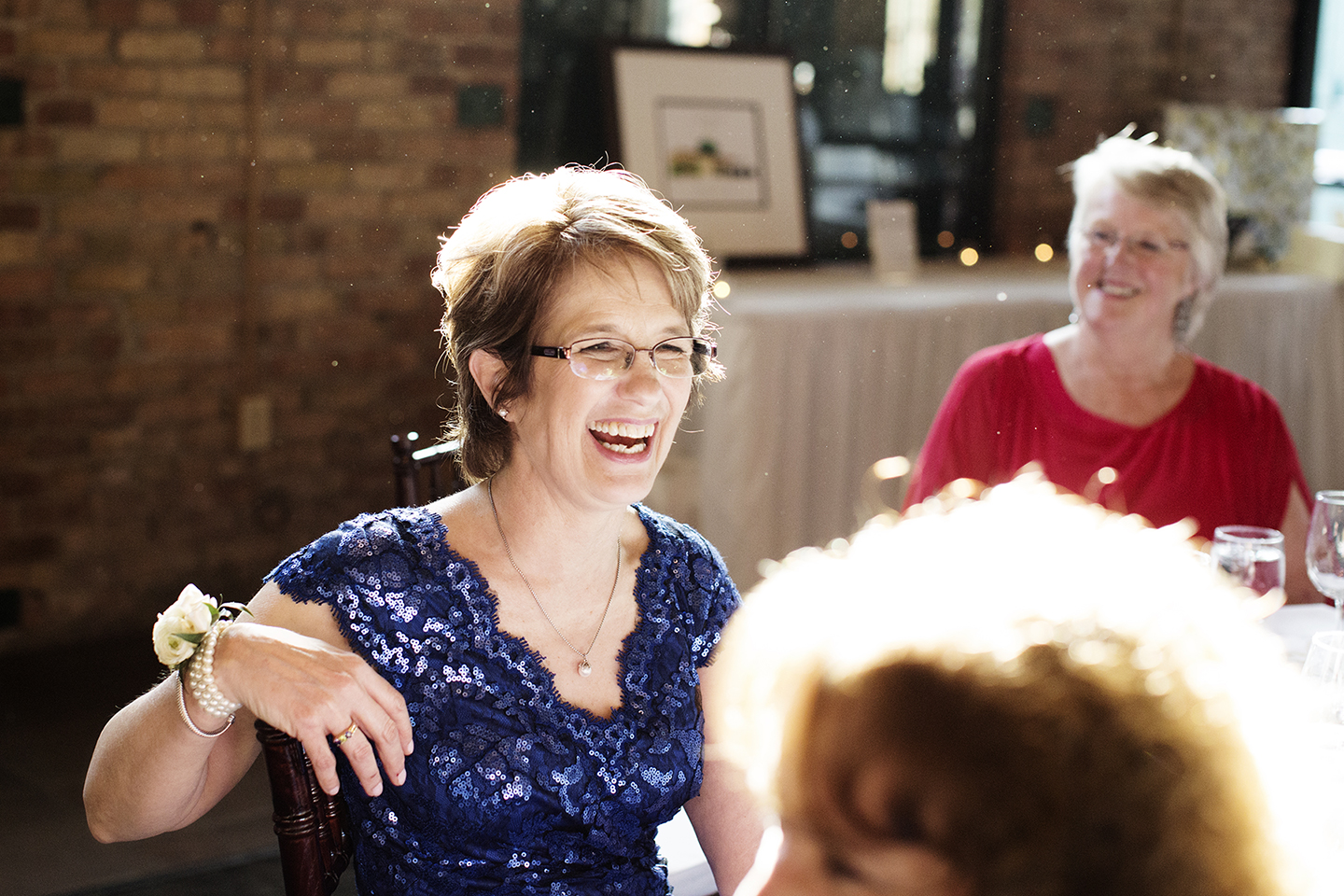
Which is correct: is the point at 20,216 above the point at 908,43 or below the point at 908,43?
below

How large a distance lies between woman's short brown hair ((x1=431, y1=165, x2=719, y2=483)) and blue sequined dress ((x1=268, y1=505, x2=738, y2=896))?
0.65ft

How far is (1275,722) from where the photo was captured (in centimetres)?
45

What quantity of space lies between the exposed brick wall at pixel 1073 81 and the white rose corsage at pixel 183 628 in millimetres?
4020

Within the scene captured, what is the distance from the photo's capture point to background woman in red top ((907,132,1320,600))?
7.73ft

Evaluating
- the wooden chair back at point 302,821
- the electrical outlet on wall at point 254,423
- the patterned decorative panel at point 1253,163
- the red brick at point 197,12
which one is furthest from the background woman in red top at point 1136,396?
the patterned decorative panel at point 1253,163

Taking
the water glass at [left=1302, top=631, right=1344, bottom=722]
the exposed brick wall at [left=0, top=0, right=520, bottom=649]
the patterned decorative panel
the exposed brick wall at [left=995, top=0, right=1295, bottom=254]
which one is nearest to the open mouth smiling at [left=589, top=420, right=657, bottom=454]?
the water glass at [left=1302, top=631, right=1344, bottom=722]

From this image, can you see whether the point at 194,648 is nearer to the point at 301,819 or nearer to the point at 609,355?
the point at 301,819

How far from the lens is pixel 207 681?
113 cm

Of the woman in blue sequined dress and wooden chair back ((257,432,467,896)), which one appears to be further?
the woman in blue sequined dress

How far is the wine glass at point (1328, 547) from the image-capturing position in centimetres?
166

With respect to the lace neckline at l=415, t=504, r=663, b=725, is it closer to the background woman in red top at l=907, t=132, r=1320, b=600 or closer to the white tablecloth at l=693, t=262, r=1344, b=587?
the background woman in red top at l=907, t=132, r=1320, b=600

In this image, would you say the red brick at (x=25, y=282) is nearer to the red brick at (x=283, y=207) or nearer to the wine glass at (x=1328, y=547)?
the red brick at (x=283, y=207)

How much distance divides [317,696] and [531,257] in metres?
0.57

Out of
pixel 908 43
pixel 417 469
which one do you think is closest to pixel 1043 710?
pixel 417 469
